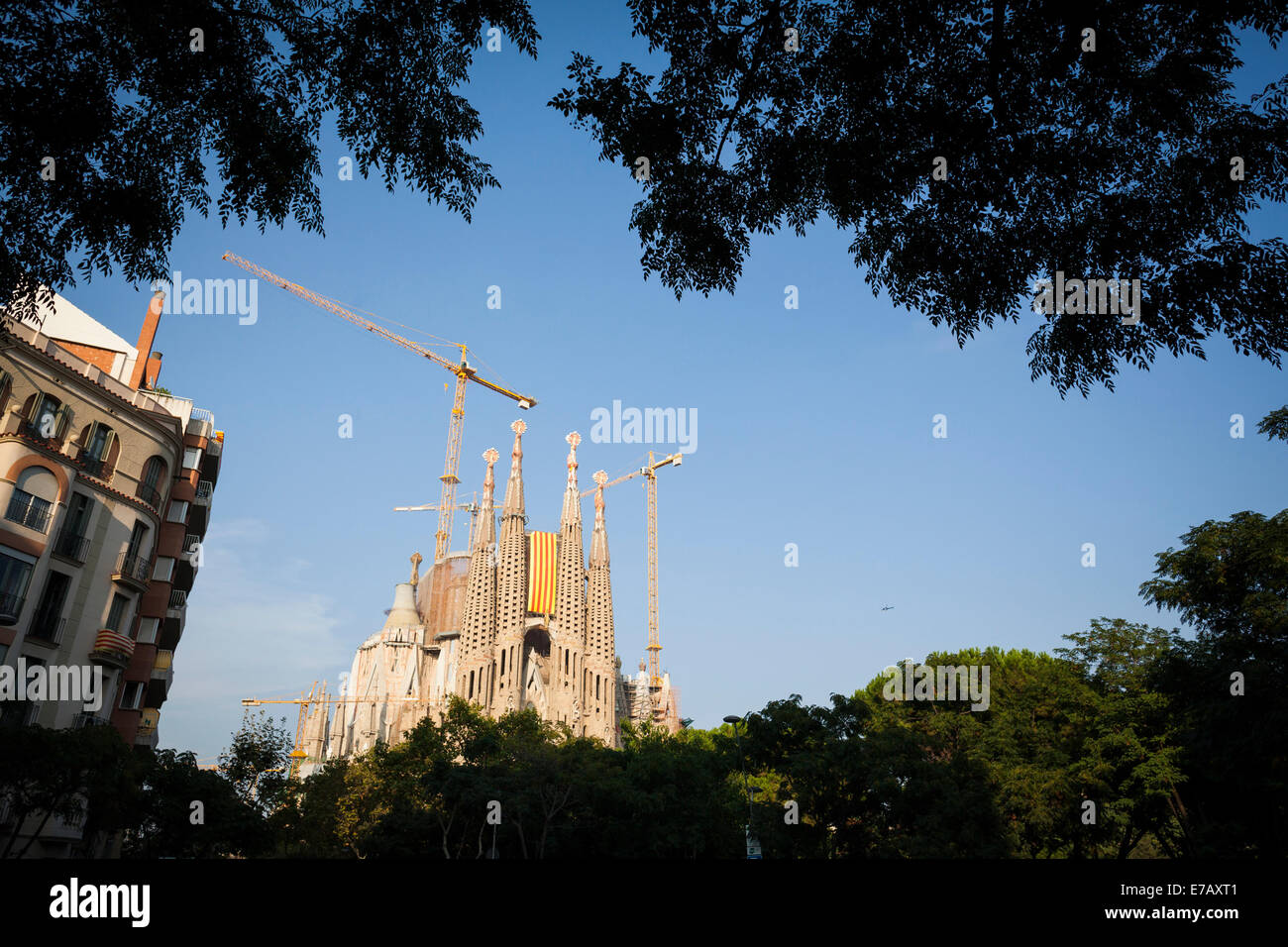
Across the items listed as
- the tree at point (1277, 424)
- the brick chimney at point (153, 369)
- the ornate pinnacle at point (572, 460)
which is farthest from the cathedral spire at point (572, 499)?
the tree at point (1277, 424)

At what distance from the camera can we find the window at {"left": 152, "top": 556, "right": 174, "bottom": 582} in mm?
33000

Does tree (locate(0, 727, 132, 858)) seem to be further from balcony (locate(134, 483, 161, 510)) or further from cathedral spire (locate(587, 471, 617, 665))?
cathedral spire (locate(587, 471, 617, 665))

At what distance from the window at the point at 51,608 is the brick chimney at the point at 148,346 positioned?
10.4m

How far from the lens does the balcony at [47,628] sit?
2620cm

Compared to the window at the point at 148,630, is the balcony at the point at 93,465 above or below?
above

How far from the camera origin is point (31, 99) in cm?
763

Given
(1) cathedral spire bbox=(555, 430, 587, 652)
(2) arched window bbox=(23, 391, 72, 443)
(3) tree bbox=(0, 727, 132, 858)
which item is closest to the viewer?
(3) tree bbox=(0, 727, 132, 858)

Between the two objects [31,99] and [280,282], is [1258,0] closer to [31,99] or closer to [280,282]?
[31,99]

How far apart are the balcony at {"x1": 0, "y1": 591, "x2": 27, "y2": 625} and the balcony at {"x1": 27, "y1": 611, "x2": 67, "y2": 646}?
A: 810mm

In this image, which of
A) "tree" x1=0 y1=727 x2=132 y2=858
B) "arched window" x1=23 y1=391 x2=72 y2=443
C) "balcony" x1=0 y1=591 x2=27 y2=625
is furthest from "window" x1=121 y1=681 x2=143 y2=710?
"arched window" x1=23 y1=391 x2=72 y2=443

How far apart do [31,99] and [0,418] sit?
2291cm

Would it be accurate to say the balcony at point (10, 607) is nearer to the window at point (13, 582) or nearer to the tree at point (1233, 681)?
the window at point (13, 582)

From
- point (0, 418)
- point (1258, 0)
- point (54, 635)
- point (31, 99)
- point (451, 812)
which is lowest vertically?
point (451, 812)
